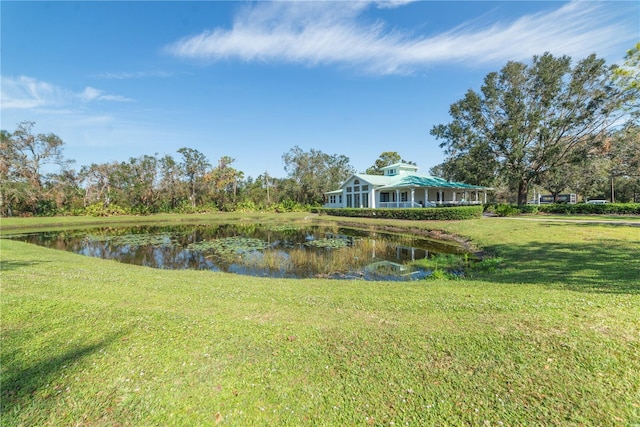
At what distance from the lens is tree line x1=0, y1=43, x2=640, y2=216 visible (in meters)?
27.4

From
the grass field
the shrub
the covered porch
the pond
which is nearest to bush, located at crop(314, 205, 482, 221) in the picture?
the shrub

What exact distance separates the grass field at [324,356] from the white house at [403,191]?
88.6ft

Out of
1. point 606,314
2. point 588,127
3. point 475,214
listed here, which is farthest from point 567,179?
point 606,314

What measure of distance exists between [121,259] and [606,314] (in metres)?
15.9

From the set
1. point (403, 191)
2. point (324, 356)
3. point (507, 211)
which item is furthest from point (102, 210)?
point (507, 211)

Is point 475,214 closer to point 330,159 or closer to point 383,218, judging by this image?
point 383,218

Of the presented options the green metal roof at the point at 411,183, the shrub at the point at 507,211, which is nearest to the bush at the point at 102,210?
the green metal roof at the point at 411,183

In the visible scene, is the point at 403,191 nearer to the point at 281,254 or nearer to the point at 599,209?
the point at 599,209

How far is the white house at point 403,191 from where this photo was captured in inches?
1275

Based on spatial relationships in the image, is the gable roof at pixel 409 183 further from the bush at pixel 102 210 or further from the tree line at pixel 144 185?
the bush at pixel 102 210

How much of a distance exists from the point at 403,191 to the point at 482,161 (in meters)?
9.04

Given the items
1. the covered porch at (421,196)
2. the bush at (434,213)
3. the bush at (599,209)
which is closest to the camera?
the bush at (434,213)

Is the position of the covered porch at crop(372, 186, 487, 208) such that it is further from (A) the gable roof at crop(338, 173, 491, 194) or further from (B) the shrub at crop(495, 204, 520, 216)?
(B) the shrub at crop(495, 204, 520, 216)

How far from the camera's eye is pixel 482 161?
3044 cm
